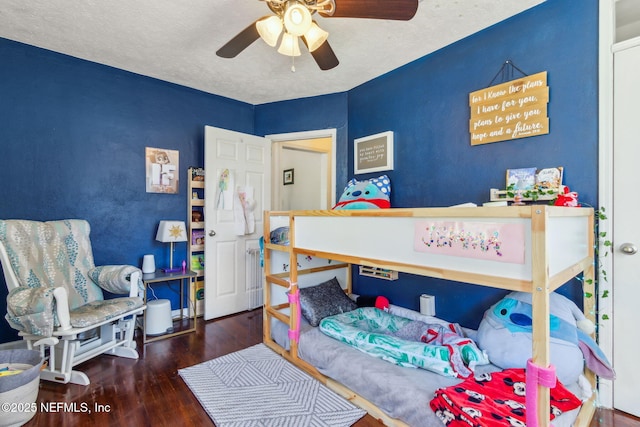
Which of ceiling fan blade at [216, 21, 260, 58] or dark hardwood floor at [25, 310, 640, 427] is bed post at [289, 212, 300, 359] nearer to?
dark hardwood floor at [25, 310, 640, 427]

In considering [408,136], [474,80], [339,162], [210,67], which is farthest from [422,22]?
[210,67]

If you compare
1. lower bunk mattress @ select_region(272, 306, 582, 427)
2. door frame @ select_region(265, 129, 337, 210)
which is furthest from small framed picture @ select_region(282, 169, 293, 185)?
lower bunk mattress @ select_region(272, 306, 582, 427)

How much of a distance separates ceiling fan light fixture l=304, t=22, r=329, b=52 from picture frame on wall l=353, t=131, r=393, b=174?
1137 mm

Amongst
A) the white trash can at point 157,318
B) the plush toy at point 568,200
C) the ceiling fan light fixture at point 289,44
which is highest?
the ceiling fan light fixture at point 289,44

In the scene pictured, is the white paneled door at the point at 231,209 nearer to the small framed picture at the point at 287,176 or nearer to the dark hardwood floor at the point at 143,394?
the dark hardwood floor at the point at 143,394

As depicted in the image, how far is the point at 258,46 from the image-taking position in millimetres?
2404

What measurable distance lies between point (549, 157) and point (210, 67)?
268 cm

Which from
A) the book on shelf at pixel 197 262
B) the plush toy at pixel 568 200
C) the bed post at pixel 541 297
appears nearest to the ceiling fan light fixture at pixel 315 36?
the bed post at pixel 541 297

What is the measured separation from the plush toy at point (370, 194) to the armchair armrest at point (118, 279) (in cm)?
→ 167

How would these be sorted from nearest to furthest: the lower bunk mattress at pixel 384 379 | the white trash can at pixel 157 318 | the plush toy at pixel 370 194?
the lower bunk mattress at pixel 384 379 → the plush toy at pixel 370 194 → the white trash can at pixel 157 318

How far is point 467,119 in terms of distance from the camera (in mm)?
2209

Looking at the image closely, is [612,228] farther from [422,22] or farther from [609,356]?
[422,22]

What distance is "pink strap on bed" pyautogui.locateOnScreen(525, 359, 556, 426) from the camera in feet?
3.48

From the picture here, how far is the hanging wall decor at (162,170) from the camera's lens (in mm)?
3004
